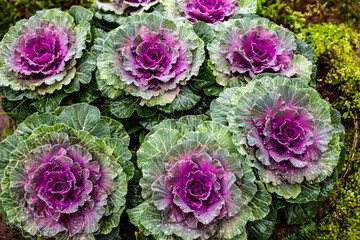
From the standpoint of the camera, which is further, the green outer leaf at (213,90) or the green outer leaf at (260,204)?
the green outer leaf at (213,90)

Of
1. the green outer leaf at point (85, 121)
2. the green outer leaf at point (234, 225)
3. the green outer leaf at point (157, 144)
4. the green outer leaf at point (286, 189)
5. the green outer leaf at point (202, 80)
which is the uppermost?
the green outer leaf at point (202, 80)

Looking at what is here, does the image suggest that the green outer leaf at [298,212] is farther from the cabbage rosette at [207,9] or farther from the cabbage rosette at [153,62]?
the cabbage rosette at [207,9]

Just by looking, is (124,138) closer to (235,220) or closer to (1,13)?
(235,220)

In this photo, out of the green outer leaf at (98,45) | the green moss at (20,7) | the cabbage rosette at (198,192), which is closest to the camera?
the cabbage rosette at (198,192)

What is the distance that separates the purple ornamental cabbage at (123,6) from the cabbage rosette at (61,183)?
170 centimetres

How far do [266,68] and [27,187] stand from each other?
211cm

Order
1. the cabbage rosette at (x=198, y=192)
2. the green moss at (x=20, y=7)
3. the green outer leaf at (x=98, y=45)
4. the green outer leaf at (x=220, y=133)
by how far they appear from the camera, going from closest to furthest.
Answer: the cabbage rosette at (x=198, y=192) → the green outer leaf at (x=220, y=133) → the green outer leaf at (x=98, y=45) → the green moss at (x=20, y=7)

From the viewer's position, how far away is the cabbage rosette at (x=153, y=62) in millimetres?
2723

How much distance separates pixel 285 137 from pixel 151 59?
125cm

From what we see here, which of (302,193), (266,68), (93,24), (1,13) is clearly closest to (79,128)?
(266,68)

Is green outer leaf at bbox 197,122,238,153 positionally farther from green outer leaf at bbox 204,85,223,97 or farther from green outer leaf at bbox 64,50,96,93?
green outer leaf at bbox 64,50,96,93

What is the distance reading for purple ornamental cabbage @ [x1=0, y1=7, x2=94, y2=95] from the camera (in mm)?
2867

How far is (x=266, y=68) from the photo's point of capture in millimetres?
2814

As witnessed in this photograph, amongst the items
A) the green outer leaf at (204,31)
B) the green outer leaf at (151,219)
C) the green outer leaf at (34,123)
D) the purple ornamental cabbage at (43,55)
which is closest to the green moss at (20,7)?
the purple ornamental cabbage at (43,55)
